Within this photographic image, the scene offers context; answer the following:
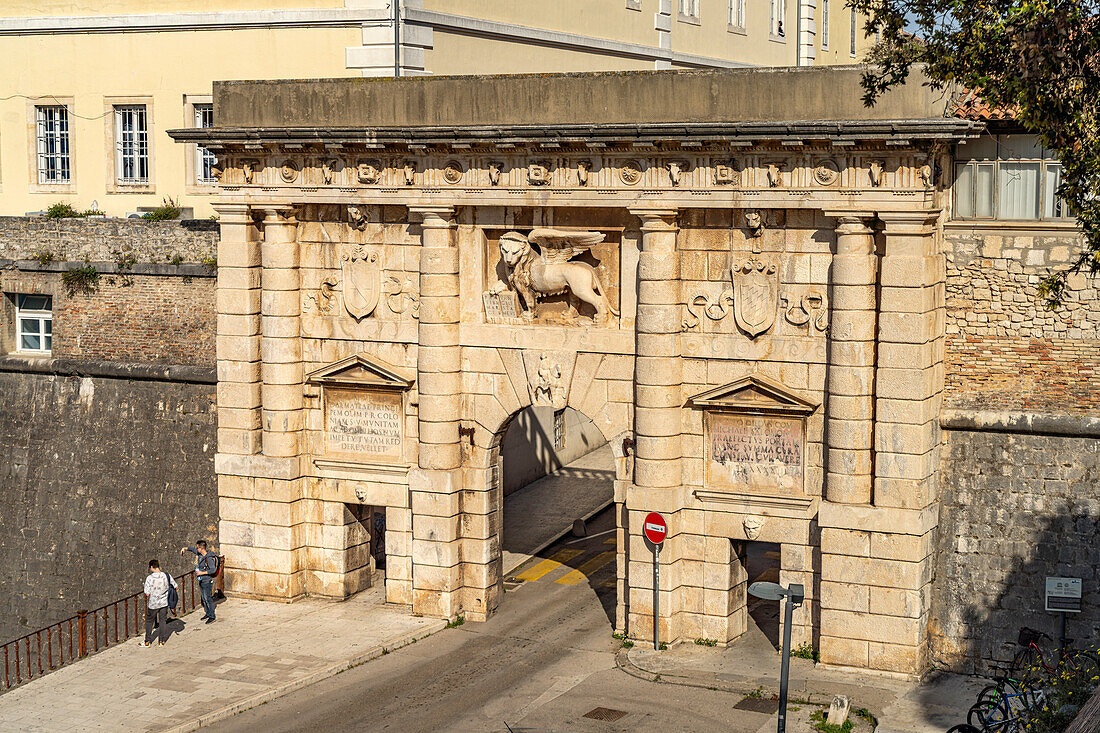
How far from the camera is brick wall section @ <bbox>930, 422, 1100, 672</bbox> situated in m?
21.7

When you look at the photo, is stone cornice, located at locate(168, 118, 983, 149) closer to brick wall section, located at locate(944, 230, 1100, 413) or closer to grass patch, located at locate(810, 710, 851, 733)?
brick wall section, located at locate(944, 230, 1100, 413)

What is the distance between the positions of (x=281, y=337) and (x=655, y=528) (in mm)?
7200

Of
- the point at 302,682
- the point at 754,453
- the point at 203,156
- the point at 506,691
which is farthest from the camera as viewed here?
the point at 203,156

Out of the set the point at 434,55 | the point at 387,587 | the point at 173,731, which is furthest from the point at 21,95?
the point at 173,731

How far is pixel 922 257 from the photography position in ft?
69.7

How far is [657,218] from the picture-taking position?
2273cm

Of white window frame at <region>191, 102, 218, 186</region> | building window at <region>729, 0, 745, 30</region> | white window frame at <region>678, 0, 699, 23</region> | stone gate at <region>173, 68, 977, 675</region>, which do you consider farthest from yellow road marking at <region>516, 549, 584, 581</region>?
building window at <region>729, 0, 745, 30</region>

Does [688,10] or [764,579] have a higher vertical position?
[688,10]

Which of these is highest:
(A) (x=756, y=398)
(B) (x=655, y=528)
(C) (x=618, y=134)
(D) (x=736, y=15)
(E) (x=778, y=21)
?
(E) (x=778, y=21)

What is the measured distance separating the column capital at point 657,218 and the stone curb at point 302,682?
7.31m

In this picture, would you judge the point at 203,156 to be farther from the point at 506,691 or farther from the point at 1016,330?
the point at 1016,330

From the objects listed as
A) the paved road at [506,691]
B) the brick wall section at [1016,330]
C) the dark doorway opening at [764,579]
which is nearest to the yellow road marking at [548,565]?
the paved road at [506,691]

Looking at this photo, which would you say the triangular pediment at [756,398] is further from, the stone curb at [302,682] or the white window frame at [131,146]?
the white window frame at [131,146]

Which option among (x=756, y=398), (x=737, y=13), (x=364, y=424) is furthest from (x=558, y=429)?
(x=756, y=398)
